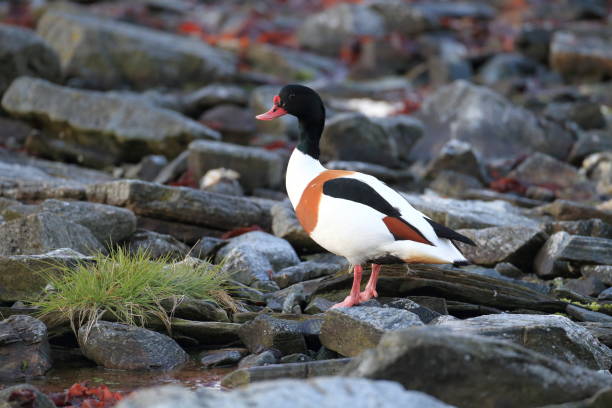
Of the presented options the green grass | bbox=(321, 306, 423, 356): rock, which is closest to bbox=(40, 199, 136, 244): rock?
the green grass

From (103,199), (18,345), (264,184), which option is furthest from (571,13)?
(18,345)

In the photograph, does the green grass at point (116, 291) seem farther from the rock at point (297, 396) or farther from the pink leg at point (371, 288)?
the rock at point (297, 396)

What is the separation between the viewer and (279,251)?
861cm

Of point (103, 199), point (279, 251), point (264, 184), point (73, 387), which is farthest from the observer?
point (264, 184)

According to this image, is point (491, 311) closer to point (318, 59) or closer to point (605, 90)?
point (605, 90)

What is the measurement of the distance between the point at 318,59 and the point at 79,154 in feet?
42.2

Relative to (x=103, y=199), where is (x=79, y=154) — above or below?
below

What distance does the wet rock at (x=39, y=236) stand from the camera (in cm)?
775

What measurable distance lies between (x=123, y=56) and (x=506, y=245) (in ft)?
45.6

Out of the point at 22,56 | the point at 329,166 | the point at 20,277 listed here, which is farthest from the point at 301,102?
the point at 22,56

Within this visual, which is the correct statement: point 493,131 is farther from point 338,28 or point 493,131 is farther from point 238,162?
point 338,28

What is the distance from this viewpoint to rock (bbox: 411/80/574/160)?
52.8ft

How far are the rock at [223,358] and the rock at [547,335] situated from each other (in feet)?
4.77

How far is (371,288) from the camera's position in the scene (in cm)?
659
